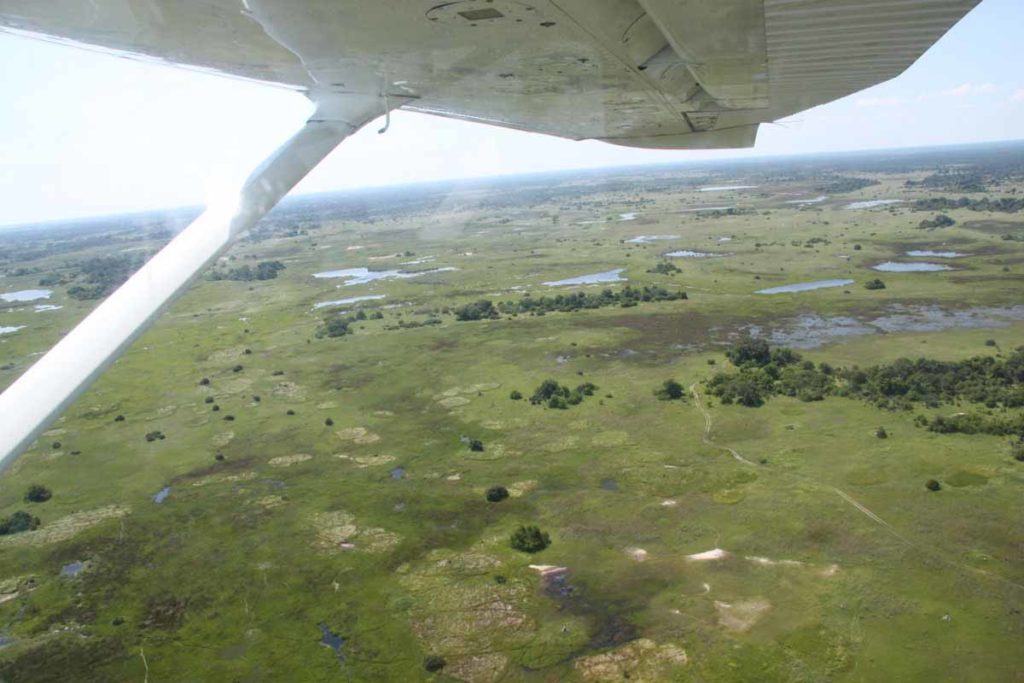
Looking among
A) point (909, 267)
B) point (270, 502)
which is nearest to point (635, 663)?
point (270, 502)

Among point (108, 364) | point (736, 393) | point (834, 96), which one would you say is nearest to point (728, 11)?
point (834, 96)

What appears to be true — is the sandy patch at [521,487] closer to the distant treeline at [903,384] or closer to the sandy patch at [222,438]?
the distant treeline at [903,384]

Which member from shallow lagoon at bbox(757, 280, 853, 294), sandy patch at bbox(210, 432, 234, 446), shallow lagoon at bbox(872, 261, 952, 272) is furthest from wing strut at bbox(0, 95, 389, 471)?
shallow lagoon at bbox(872, 261, 952, 272)

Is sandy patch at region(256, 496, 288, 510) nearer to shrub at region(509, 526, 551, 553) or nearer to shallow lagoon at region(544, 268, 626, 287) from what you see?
shrub at region(509, 526, 551, 553)

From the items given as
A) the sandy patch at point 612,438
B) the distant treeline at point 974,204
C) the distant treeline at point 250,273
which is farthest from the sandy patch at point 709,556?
the distant treeline at point 974,204

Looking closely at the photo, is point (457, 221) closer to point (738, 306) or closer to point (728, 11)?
point (738, 306)
